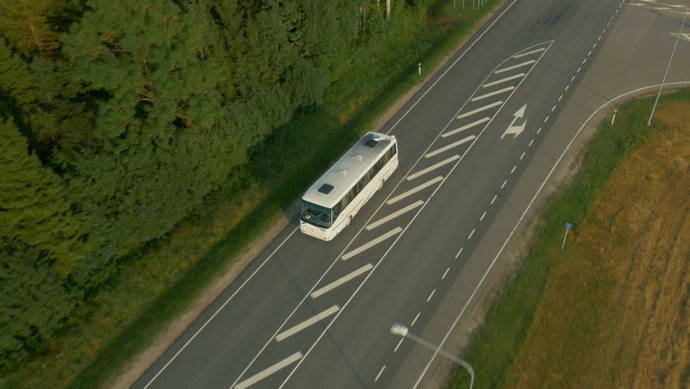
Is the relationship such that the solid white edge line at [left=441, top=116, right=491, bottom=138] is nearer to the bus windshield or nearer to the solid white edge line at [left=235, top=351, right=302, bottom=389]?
the bus windshield

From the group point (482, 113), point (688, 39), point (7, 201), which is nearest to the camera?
point (7, 201)

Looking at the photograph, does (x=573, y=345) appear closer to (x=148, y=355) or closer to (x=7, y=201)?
(x=148, y=355)

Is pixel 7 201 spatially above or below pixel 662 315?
above

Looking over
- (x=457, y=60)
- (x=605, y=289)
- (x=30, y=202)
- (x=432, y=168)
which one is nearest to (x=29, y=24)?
(x=30, y=202)

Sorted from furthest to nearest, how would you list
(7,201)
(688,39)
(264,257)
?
(688,39), (264,257), (7,201)

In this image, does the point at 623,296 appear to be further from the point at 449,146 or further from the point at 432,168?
the point at 449,146

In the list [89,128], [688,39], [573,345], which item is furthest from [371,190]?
[688,39]
